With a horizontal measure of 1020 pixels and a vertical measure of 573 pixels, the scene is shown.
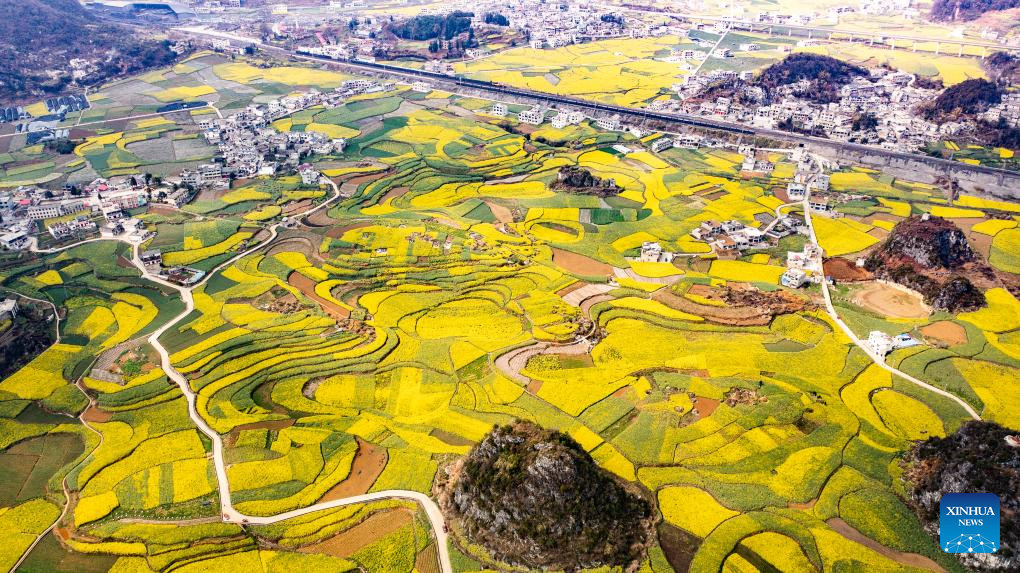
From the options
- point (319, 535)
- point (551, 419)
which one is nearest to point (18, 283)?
point (319, 535)

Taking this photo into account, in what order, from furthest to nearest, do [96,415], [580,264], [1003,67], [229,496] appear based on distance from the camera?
[1003,67], [580,264], [96,415], [229,496]

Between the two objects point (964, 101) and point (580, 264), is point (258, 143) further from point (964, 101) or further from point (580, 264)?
point (964, 101)

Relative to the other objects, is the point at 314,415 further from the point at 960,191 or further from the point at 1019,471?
the point at 960,191

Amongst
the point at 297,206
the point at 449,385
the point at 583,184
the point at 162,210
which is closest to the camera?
the point at 449,385

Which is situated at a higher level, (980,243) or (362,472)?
(980,243)

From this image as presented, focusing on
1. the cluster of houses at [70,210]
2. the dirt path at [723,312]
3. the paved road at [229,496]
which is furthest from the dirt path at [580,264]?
the cluster of houses at [70,210]

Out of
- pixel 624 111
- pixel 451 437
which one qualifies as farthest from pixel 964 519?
pixel 624 111
